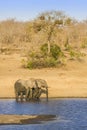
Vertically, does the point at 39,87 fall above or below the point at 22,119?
below

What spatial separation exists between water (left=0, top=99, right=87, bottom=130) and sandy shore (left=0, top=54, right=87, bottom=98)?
9.95 feet

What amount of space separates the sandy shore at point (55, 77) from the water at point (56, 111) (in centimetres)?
303

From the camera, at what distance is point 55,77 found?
39906 mm

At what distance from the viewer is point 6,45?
200 feet

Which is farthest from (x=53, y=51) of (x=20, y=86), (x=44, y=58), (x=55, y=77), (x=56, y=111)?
(x=56, y=111)

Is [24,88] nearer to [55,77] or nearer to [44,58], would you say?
[55,77]

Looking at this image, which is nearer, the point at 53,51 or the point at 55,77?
the point at 55,77

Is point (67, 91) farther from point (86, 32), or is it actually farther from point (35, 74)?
point (86, 32)

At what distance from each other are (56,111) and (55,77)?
11915 mm

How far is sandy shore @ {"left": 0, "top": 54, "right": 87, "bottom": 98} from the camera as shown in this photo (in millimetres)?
36594

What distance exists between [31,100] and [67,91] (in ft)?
11.3

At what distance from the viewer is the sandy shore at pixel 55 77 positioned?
120 feet

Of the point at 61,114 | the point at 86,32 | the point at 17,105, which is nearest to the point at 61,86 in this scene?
the point at 17,105

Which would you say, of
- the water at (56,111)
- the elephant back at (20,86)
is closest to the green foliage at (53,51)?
the elephant back at (20,86)
